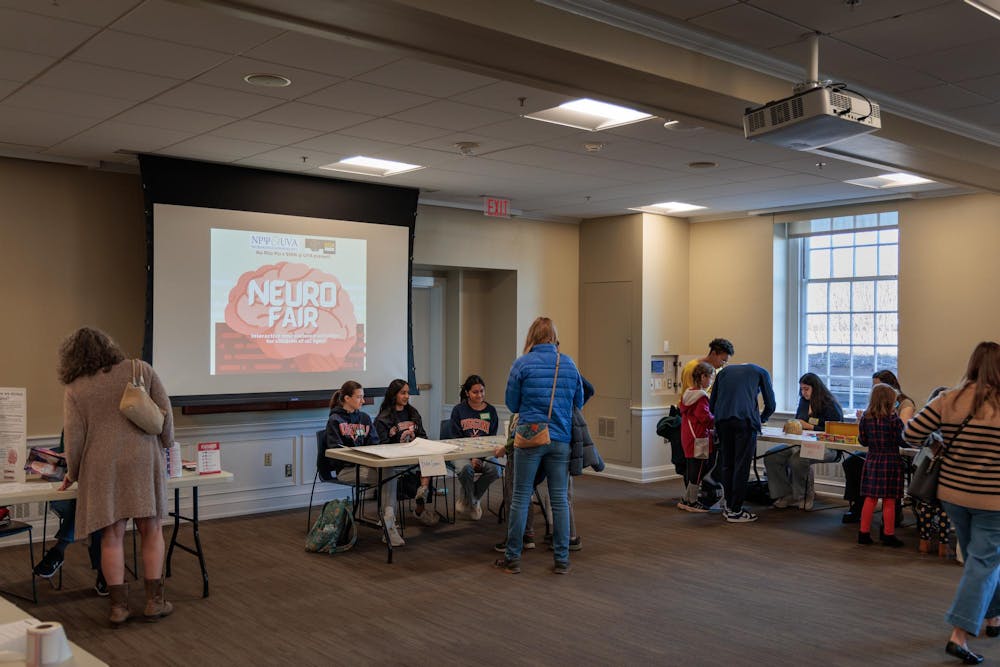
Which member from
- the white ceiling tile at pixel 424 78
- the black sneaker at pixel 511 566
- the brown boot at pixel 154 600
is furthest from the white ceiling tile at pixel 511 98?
the brown boot at pixel 154 600

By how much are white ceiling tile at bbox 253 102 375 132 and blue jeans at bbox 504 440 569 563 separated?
2.31 meters

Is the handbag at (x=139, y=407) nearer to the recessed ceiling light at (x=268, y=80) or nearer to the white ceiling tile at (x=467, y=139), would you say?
the recessed ceiling light at (x=268, y=80)

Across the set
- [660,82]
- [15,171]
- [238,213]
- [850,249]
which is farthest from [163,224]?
[850,249]

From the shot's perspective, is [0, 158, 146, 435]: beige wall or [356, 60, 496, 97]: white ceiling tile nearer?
[356, 60, 496, 97]: white ceiling tile

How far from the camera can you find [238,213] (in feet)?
23.1

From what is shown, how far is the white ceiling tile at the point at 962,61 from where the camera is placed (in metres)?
4.15

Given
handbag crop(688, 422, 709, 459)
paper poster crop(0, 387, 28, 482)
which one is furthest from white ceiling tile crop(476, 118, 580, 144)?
paper poster crop(0, 387, 28, 482)

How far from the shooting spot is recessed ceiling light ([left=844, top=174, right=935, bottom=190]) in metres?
7.45

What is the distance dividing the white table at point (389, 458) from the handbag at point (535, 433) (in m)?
0.70

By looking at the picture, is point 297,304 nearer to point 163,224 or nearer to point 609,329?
point 163,224

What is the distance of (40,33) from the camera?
3.86m

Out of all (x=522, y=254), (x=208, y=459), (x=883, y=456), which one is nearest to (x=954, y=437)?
(x=883, y=456)

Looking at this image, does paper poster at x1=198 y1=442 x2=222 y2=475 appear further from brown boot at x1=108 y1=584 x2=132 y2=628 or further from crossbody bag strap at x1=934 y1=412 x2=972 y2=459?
crossbody bag strap at x1=934 y1=412 x2=972 y2=459

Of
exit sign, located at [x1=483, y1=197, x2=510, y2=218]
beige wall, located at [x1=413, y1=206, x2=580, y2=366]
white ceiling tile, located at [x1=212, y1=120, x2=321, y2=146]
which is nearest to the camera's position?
white ceiling tile, located at [x1=212, y1=120, x2=321, y2=146]
